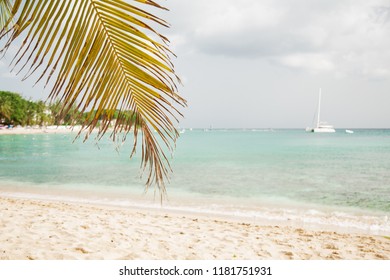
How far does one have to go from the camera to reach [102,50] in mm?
1367

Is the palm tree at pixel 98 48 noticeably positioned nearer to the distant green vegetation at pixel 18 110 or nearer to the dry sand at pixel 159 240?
the dry sand at pixel 159 240

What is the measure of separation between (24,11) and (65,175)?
1499cm

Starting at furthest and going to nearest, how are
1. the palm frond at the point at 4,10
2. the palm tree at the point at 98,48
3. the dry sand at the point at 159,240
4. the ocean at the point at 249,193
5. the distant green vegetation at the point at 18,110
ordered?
the distant green vegetation at the point at 18,110
the ocean at the point at 249,193
the dry sand at the point at 159,240
the palm frond at the point at 4,10
the palm tree at the point at 98,48

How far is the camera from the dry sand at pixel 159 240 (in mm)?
3842

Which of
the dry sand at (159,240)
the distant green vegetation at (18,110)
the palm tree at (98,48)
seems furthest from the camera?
the distant green vegetation at (18,110)

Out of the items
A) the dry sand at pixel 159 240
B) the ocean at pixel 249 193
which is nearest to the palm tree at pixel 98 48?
the dry sand at pixel 159 240

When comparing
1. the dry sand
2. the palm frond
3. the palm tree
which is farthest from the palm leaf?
the dry sand

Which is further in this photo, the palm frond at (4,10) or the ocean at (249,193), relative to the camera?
the ocean at (249,193)

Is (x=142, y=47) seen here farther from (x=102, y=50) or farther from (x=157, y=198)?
(x=157, y=198)

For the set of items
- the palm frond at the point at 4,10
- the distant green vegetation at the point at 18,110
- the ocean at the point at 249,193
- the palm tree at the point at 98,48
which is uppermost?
the distant green vegetation at the point at 18,110

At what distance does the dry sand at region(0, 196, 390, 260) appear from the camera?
384 centimetres

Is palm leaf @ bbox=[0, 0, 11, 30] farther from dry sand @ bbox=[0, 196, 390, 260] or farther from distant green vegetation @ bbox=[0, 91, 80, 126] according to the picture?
distant green vegetation @ bbox=[0, 91, 80, 126]
